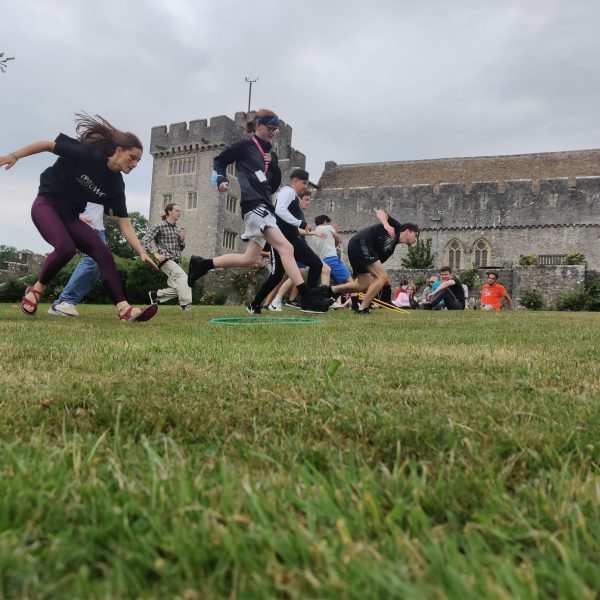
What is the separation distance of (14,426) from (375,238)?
799 cm

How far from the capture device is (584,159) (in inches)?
1671

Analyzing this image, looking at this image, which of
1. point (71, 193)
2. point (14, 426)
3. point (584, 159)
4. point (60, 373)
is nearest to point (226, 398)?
point (14, 426)

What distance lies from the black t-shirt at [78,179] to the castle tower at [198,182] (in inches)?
1437

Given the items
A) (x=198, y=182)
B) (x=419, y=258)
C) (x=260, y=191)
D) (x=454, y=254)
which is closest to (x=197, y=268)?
(x=260, y=191)

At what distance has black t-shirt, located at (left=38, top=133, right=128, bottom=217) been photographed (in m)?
5.91

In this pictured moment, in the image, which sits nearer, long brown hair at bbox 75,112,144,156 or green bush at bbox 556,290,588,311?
long brown hair at bbox 75,112,144,156

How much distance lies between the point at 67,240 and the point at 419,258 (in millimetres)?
34603

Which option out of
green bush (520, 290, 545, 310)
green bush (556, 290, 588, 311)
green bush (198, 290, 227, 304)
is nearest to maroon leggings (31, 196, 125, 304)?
green bush (198, 290, 227, 304)

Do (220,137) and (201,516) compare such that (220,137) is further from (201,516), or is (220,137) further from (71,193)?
(201,516)

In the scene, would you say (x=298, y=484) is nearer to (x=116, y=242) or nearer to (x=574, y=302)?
(x=574, y=302)

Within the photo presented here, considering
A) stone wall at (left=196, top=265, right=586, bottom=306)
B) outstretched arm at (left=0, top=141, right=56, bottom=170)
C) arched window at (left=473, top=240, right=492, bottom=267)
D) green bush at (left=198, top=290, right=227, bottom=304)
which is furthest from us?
arched window at (left=473, top=240, right=492, bottom=267)

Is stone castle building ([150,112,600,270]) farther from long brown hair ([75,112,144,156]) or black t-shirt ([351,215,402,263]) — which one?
long brown hair ([75,112,144,156])

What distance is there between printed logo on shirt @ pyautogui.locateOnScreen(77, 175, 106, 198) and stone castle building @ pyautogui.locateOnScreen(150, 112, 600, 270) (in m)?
36.5

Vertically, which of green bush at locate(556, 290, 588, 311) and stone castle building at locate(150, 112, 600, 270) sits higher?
stone castle building at locate(150, 112, 600, 270)
